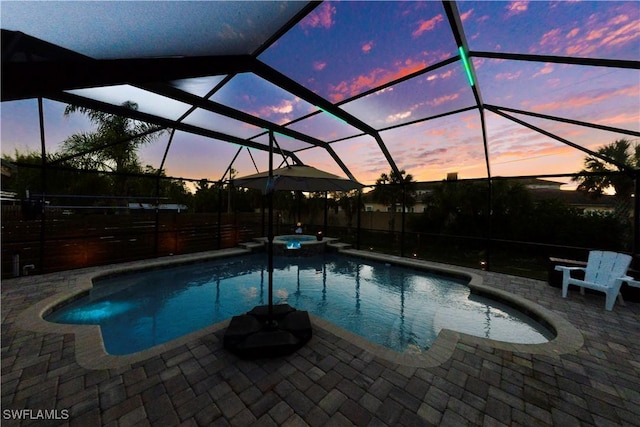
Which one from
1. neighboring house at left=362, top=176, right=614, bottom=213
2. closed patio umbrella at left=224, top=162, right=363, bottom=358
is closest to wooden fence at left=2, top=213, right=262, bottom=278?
closed patio umbrella at left=224, top=162, right=363, bottom=358

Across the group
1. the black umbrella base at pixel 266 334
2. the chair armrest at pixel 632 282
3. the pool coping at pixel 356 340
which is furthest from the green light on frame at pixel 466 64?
the black umbrella base at pixel 266 334

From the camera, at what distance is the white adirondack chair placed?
13.2 feet

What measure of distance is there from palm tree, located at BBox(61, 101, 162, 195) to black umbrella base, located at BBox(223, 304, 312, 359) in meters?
6.27

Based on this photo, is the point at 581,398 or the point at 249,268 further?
the point at 249,268

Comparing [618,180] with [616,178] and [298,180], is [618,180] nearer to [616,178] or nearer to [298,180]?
[616,178]

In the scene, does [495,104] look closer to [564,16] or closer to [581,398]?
[564,16]

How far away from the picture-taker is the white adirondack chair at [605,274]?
404 centimetres

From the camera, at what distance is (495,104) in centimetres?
525

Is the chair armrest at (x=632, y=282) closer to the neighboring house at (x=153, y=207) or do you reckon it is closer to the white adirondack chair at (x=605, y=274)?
the white adirondack chair at (x=605, y=274)

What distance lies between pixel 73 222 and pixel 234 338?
23.5 ft

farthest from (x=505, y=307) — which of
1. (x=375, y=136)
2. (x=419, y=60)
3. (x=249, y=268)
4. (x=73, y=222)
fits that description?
(x=73, y=222)

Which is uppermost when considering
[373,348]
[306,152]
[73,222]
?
[306,152]

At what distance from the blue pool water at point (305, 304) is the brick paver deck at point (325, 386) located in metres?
0.94

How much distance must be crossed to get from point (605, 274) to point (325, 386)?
5754 mm
